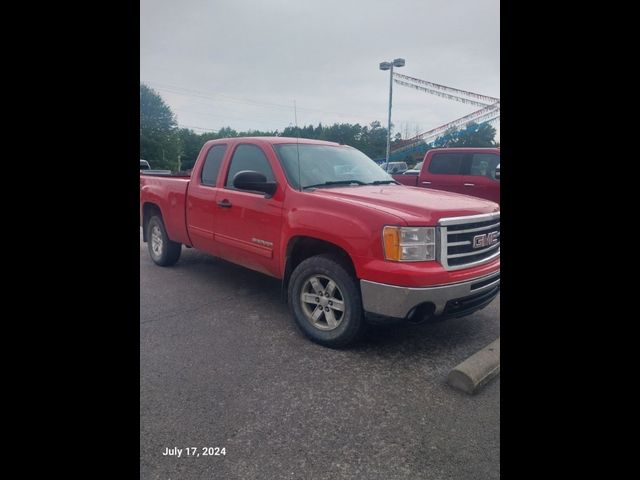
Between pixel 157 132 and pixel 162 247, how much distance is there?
3879 millimetres

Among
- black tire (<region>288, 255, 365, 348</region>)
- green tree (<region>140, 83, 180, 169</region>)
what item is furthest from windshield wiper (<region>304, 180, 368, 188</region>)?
green tree (<region>140, 83, 180, 169</region>)

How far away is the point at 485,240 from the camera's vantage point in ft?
9.41

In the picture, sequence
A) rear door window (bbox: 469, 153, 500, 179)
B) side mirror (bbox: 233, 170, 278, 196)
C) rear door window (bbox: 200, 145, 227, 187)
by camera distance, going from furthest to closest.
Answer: rear door window (bbox: 200, 145, 227, 187), side mirror (bbox: 233, 170, 278, 196), rear door window (bbox: 469, 153, 500, 179)

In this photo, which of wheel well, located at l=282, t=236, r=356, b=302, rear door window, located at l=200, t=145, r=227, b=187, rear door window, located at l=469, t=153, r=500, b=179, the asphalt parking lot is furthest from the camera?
rear door window, located at l=200, t=145, r=227, b=187

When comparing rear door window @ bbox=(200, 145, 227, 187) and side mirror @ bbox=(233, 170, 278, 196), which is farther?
rear door window @ bbox=(200, 145, 227, 187)

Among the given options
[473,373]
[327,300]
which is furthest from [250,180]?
[473,373]

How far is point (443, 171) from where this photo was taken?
11.1 feet

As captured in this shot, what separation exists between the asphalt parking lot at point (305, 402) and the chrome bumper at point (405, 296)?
449 mm

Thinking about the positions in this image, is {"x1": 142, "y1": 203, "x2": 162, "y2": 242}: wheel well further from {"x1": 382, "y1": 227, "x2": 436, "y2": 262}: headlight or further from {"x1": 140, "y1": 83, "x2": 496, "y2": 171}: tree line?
{"x1": 382, "y1": 227, "x2": 436, "y2": 262}: headlight

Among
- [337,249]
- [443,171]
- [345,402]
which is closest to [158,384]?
[345,402]

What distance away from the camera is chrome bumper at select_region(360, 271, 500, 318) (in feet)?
8.32

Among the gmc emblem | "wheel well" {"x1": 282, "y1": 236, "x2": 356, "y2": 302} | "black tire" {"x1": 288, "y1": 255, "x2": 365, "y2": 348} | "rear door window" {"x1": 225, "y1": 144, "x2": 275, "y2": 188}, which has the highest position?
"rear door window" {"x1": 225, "y1": 144, "x2": 275, "y2": 188}
